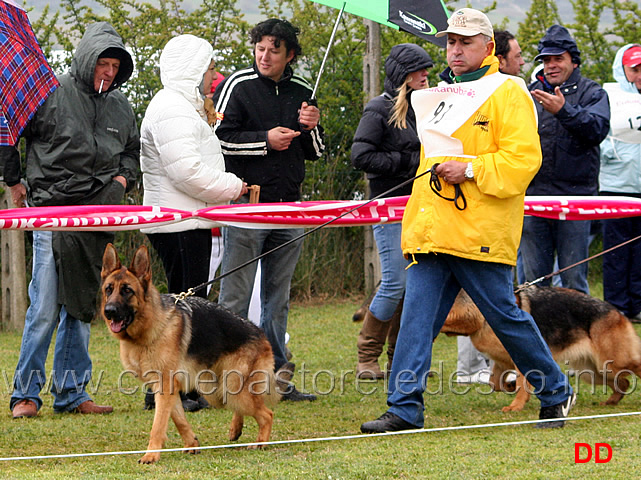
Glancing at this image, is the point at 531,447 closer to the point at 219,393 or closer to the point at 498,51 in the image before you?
the point at 219,393

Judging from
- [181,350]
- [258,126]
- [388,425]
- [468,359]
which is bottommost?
[468,359]

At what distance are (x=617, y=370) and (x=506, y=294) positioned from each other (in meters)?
1.53

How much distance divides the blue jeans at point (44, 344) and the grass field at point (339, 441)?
0.16 meters

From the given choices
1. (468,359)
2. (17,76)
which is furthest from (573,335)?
(17,76)

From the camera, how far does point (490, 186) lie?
16.1ft

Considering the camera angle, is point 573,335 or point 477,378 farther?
point 477,378

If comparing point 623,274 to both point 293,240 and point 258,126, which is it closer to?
point 258,126

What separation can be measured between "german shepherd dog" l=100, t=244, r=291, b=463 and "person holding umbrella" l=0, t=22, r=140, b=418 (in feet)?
2.99

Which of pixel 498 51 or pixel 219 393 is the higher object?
pixel 498 51

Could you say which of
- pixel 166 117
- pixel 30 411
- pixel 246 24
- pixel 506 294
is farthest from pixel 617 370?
pixel 246 24

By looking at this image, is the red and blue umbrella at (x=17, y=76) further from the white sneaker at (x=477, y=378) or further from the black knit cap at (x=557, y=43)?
the black knit cap at (x=557, y=43)

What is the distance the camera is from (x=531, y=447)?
191 inches

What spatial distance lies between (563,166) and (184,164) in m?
3.04

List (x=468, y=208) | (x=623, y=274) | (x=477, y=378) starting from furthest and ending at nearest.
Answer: (x=623, y=274)
(x=477, y=378)
(x=468, y=208)
